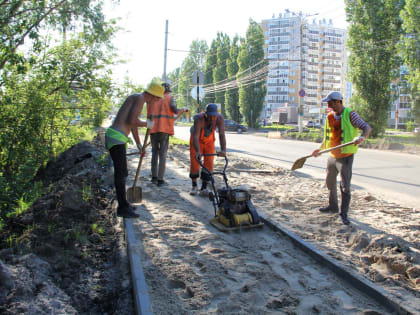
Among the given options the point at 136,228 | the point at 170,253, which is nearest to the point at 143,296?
the point at 170,253

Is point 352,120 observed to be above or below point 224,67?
below

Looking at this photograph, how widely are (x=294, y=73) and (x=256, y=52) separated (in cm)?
7093

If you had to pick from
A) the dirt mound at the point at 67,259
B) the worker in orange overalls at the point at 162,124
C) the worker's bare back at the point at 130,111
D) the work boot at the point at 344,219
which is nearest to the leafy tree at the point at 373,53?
the worker in orange overalls at the point at 162,124

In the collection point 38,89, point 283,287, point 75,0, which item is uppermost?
point 75,0

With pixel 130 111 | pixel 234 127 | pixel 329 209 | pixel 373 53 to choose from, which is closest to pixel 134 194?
pixel 130 111

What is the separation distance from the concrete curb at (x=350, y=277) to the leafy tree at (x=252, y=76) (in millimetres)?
44618

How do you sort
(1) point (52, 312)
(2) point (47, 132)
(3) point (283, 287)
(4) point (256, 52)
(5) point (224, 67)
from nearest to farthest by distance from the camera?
(1) point (52, 312) → (3) point (283, 287) → (2) point (47, 132) → (4) point (256, 52) → (5) point (224, 67)

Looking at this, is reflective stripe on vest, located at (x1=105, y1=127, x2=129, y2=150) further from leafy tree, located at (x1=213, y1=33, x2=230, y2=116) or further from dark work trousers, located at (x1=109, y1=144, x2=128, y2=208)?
leafy tree, located at (x1=213, y1=33, x2=230, y2=116)

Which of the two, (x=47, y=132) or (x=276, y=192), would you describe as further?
(x=47, y=132)

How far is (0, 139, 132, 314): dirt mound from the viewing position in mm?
2674

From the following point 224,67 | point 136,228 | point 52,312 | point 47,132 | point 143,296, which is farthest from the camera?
point 224,67

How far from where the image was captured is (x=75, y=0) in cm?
1016

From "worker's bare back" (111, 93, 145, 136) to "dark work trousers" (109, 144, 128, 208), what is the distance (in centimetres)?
31

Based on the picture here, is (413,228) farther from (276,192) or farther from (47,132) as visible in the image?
(47,132)
